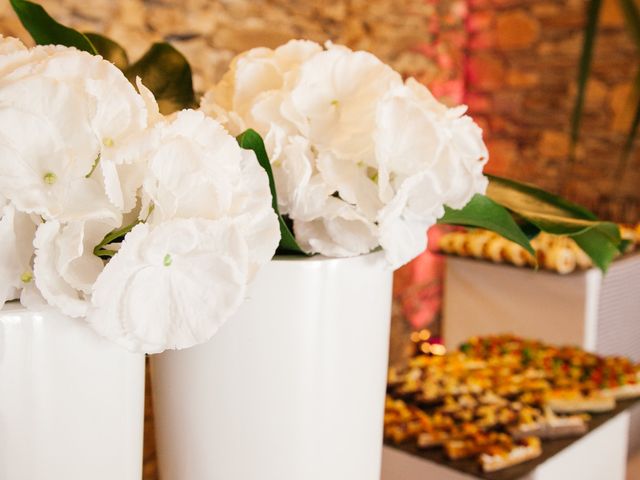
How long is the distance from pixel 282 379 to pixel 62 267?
8.0 inches

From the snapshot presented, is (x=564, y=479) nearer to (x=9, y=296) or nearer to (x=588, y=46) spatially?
(x=9, y=296)

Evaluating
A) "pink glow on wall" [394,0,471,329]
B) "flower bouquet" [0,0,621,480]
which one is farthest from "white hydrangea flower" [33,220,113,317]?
"pink glow on wall" [394,0,471,329]

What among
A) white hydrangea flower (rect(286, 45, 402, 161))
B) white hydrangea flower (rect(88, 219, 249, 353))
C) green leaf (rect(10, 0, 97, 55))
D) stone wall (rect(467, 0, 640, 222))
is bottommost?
white hydrangea flower (rect(88, 219, 249, 353))

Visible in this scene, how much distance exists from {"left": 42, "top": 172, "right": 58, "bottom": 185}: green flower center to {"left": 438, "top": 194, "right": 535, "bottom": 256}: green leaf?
0.33 metres

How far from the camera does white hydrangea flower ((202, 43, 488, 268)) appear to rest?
551 mm

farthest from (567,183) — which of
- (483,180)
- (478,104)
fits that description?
(483,180)

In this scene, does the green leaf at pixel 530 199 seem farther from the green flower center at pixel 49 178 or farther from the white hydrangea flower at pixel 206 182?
the green flower center at pixel 49 178

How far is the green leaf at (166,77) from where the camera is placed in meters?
0.73

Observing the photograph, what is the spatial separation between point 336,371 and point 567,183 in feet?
12.1

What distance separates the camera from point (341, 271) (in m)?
0.57

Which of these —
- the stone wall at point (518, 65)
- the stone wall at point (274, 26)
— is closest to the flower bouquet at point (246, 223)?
the stone wall at point (274, 26)

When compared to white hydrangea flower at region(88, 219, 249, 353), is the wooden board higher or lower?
lower

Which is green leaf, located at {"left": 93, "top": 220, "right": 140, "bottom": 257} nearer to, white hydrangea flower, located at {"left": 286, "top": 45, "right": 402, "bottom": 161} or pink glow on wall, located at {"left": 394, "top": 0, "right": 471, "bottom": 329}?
white hydrangea flower, located at {"left": 286, "top": 45, "right": 402, "bottom": 161}

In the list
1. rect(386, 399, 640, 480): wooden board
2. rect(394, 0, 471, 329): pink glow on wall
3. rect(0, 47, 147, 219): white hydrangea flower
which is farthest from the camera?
rect(394, 0, 471, 329): pink glow on wall
